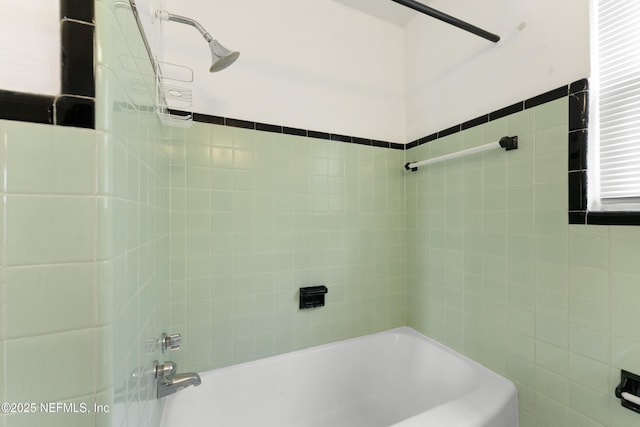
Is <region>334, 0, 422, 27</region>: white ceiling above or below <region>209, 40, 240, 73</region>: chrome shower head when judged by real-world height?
above

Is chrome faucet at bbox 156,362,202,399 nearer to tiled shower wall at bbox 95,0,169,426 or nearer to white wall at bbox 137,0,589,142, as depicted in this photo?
tiled shower wall at bbox 95,0,169,426

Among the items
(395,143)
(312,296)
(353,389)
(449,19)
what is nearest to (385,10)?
(449,19)

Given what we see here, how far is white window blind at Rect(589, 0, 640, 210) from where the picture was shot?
0.86m

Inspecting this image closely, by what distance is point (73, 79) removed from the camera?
1.39 feet

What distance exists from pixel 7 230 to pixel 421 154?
71.2 inches

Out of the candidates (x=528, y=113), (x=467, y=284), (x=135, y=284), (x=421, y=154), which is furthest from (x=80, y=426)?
(x=421, y=154)

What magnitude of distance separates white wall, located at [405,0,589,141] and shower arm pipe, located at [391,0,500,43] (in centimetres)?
9

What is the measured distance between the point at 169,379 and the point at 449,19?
190 centimetres

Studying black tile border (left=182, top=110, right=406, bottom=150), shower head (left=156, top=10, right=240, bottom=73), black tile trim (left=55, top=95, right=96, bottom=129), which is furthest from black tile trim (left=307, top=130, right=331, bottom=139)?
black tile trim (left=55, top=95, right=96, bottom=129)

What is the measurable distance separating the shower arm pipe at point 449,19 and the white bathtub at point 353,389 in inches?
63.7

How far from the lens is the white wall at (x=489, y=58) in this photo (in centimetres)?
100

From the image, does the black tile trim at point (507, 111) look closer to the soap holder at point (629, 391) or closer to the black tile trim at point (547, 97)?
the black tile trim at point (547, 97)

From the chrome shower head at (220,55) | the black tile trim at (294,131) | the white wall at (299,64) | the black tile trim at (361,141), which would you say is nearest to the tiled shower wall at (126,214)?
the chrome shower head at (220,55)

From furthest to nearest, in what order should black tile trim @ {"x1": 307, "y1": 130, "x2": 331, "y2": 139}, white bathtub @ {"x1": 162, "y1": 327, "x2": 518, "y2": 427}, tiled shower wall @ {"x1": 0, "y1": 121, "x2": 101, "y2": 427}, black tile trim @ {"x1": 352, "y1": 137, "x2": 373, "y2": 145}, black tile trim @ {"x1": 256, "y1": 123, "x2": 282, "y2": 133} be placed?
black tile trim @ {"x1": 352, "y1": 137, "x2": 373, "y2": 145}, black tile trim @ {"x1": 307, "y1": 130, "x2": 331, "y2": 139}, black tile trim @ {"x1": 256, "y1": 123, "x2": 282, "y2": 133}, white bathtub @ {"x1": 162, "y1": 327, "x2": 518, "y2": 427}, tiled shower wall @ {"x1": 0, "y1": 121, "x2": 101, "y2": 427}
